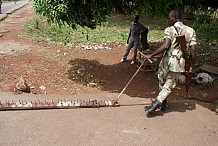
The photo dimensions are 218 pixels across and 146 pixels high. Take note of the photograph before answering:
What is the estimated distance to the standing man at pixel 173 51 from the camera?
15.1 ft

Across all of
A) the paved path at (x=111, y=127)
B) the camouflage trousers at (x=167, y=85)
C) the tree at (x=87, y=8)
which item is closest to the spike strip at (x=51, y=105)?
the paved path at (x=111, y=127)

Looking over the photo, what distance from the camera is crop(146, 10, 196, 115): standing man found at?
4.61 meters

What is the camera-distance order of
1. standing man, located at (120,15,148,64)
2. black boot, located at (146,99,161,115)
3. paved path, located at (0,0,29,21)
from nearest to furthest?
1. black boot, located at (146,99,161,115)
2. standing man, located at (120,15,148,64)
3. paved path, located at (0,0,29,21)

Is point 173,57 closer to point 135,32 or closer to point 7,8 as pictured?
point 135,32

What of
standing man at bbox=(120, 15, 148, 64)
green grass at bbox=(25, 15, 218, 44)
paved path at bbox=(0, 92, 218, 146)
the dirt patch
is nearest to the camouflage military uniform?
paved path at bbox=(0, 92, 218, 146)

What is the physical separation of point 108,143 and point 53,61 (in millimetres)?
5057

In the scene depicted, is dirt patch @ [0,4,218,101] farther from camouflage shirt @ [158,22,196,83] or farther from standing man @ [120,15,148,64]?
camouflage shirt @ [158,22,196,83]

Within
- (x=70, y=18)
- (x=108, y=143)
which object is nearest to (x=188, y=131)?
(x=108, y=143)

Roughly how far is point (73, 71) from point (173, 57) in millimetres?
3803

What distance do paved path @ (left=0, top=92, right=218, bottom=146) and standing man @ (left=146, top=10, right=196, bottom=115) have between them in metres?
0.40

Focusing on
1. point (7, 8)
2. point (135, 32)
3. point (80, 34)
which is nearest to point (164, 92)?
point (135, 32)

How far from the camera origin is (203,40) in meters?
12.6

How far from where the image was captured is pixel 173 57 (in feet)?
15.4

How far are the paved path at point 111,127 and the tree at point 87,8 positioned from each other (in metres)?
1.90
